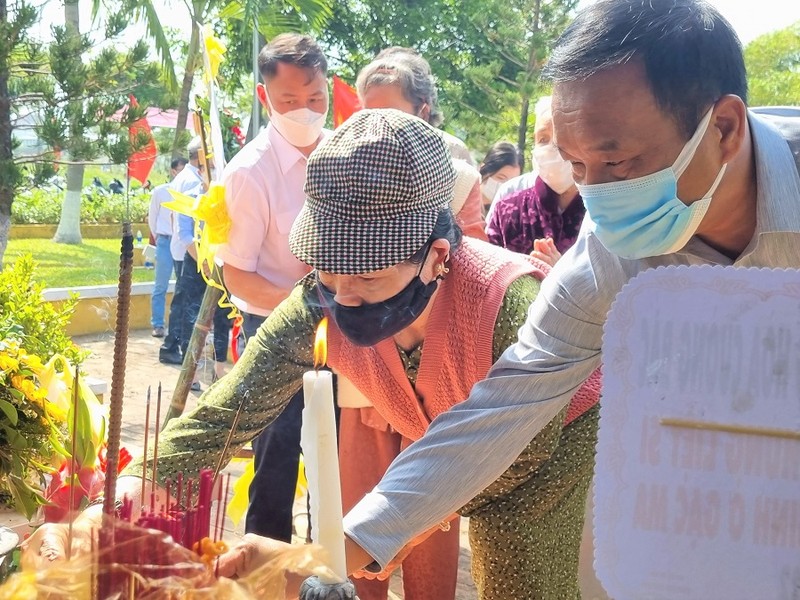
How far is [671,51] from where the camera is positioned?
1.29m

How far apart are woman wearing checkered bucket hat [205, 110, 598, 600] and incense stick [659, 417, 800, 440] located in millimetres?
680

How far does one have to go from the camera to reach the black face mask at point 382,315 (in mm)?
1762

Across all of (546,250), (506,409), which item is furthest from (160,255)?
(506,409)

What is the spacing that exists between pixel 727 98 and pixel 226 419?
1004 millimetres

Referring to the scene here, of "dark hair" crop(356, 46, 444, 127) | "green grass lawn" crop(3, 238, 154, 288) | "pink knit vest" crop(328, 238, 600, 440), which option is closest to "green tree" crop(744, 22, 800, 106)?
"green grass lawn" crop(3, 238, 154, 288)

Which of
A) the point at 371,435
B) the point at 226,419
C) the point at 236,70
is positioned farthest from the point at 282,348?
the point at 236,70

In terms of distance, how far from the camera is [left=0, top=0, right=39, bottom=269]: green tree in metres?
5.36

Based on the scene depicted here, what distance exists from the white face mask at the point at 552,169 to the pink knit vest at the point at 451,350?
1.20m

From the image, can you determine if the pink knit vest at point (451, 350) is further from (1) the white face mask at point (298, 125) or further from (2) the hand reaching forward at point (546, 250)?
(1) the white face mask at point (298, 125)

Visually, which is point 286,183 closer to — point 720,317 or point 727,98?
point 727,98

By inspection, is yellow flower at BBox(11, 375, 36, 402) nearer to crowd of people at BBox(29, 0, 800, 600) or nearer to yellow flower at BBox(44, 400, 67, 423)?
yellow flower at BBox(44, 400, 67, 423)

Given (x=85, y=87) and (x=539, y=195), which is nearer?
(x=539, y=195)

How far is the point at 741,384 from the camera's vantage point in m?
1.04

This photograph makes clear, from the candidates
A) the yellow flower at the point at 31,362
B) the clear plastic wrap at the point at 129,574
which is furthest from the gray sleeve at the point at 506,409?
the yellow flower at the point at 31,362
